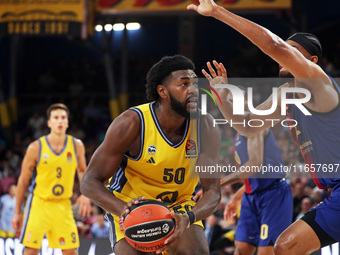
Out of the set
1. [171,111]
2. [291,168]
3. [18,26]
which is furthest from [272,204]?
[18,26]

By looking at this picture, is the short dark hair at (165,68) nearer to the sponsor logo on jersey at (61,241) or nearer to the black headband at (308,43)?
the black headband at (308,43)

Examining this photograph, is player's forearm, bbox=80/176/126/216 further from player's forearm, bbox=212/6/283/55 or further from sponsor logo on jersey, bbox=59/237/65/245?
sponsor logo on jersey, bbox=59/237/65/245

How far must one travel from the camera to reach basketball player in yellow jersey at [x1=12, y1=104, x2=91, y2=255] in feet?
23.5

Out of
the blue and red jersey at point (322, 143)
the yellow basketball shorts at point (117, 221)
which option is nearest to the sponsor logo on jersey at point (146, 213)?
the yellow basketball shorts at point (117, 221)

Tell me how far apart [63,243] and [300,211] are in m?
3.67

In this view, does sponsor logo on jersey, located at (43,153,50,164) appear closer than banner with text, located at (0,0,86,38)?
Yes

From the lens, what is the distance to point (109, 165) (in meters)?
4.50

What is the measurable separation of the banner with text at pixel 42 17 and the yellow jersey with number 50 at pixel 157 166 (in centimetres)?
1008

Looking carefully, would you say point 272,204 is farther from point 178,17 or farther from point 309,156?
point 178,17

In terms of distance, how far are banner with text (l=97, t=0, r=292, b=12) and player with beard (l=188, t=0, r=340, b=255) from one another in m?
9.96

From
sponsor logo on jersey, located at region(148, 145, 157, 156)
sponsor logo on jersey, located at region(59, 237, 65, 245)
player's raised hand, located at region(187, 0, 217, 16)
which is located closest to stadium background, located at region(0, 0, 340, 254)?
sponsor logo on jersey, located at region(59, 237, 65, 245)

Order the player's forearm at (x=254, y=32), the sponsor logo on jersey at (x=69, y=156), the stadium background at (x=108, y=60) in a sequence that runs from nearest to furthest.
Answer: the player's forearm at (x=254, y=32) < the sponsor logo on jersey at (x=69, y=156) < the stadium background at (x=108, y=60)

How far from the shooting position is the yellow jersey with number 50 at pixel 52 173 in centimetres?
738

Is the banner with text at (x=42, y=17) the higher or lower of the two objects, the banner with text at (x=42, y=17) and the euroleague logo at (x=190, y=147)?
the higher
